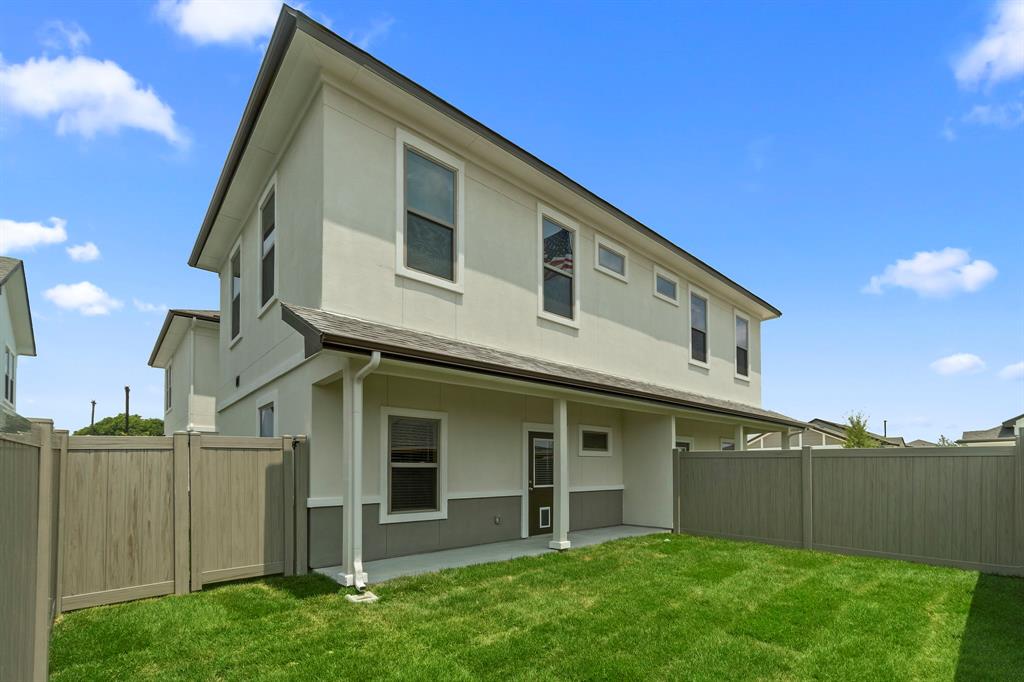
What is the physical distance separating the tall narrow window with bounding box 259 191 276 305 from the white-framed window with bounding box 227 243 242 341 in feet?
6.14

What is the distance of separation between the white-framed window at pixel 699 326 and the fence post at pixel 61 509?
43.2ft

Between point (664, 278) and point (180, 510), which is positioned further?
point (664, 278)

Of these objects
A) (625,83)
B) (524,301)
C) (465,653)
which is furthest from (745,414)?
(465,653)

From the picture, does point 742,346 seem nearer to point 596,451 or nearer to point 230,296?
point 596,451

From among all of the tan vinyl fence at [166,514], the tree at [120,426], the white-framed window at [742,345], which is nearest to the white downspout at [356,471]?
the tan vinyl fence at [166,514]

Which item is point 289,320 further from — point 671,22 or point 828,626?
point 671,22

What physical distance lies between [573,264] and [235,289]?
728 cm

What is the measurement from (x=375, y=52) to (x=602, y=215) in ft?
18.3

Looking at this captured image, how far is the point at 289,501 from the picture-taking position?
7.17 meters

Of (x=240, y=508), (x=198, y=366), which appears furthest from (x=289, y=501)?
(x=198, y=366)

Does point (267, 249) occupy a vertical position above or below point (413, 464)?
above

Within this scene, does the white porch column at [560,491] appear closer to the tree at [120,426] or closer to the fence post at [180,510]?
the fence post at [180,510]

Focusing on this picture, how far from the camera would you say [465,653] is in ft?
15.6

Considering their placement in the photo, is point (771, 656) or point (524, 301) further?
point (524, 301)
